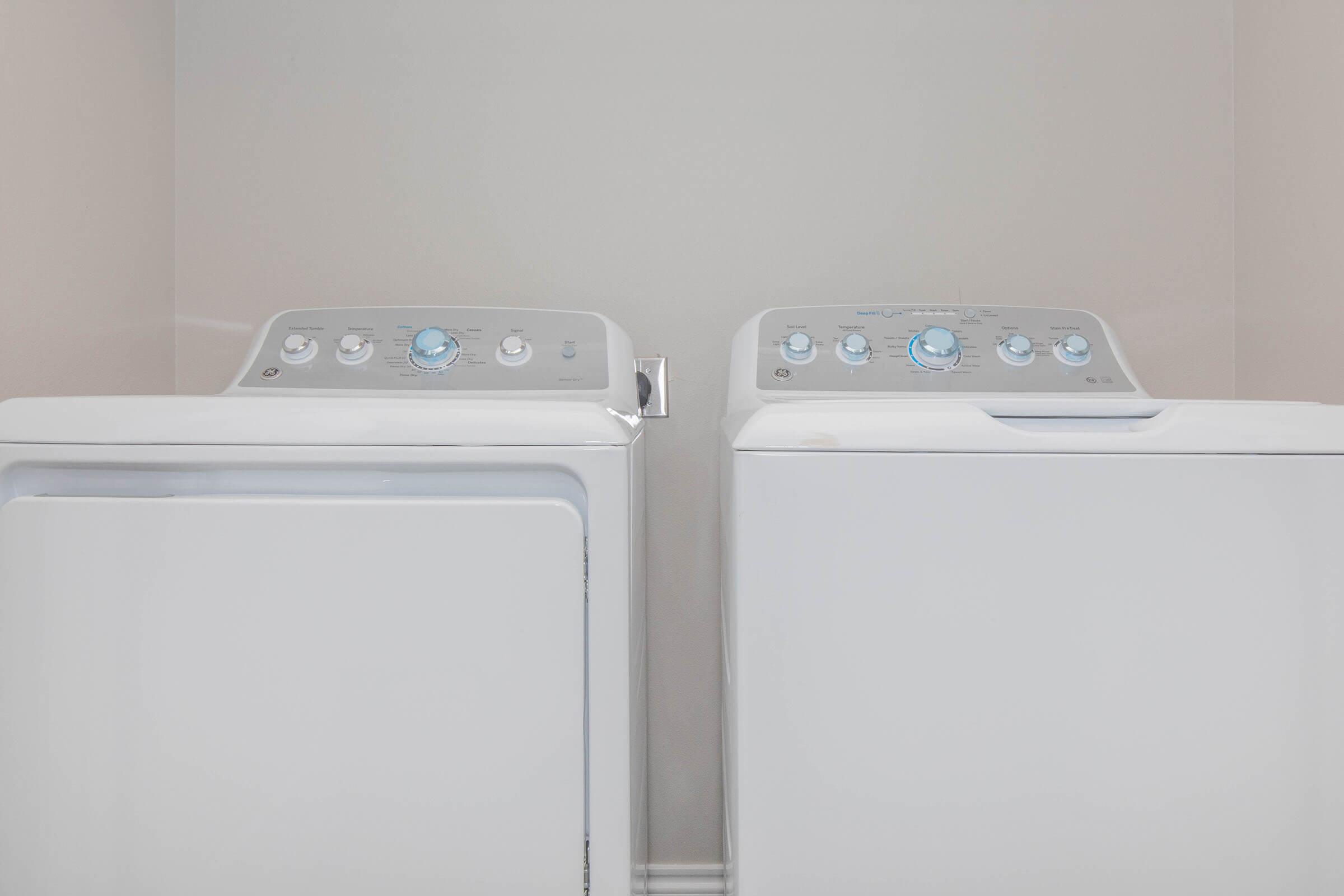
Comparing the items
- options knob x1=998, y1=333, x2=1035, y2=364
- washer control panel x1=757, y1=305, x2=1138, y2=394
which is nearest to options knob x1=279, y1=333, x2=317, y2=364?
washer control panel x1=757, y1=305, x2=1138, y2=394

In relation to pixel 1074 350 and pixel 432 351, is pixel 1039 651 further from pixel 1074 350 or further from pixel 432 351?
pixel 432 351

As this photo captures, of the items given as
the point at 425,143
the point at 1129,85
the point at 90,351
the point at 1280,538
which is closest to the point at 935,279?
the point at 1129,85

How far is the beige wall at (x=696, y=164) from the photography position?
134 centimetres

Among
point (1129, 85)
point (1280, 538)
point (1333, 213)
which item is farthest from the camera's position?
point (1129, 85)

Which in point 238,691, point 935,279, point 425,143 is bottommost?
point 238,691

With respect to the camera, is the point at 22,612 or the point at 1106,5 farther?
the point at 1106,5

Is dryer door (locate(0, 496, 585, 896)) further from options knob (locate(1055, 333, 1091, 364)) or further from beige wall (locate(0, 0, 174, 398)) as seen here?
options knob (locate(1055, 333, 1091, 364))

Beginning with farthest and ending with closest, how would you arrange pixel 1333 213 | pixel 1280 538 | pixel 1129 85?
1. pixel 1129 85
2. pixel 1333 213
3. pixel 1280 538

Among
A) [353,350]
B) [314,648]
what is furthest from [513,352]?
[314,648]

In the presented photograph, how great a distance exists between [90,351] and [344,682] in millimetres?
816

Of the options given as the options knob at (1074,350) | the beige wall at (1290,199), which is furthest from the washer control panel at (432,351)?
the beige wall at (1290,199)

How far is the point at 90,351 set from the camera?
1.13m

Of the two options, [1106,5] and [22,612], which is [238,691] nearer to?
[22,612]

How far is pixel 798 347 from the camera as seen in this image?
1053mm
